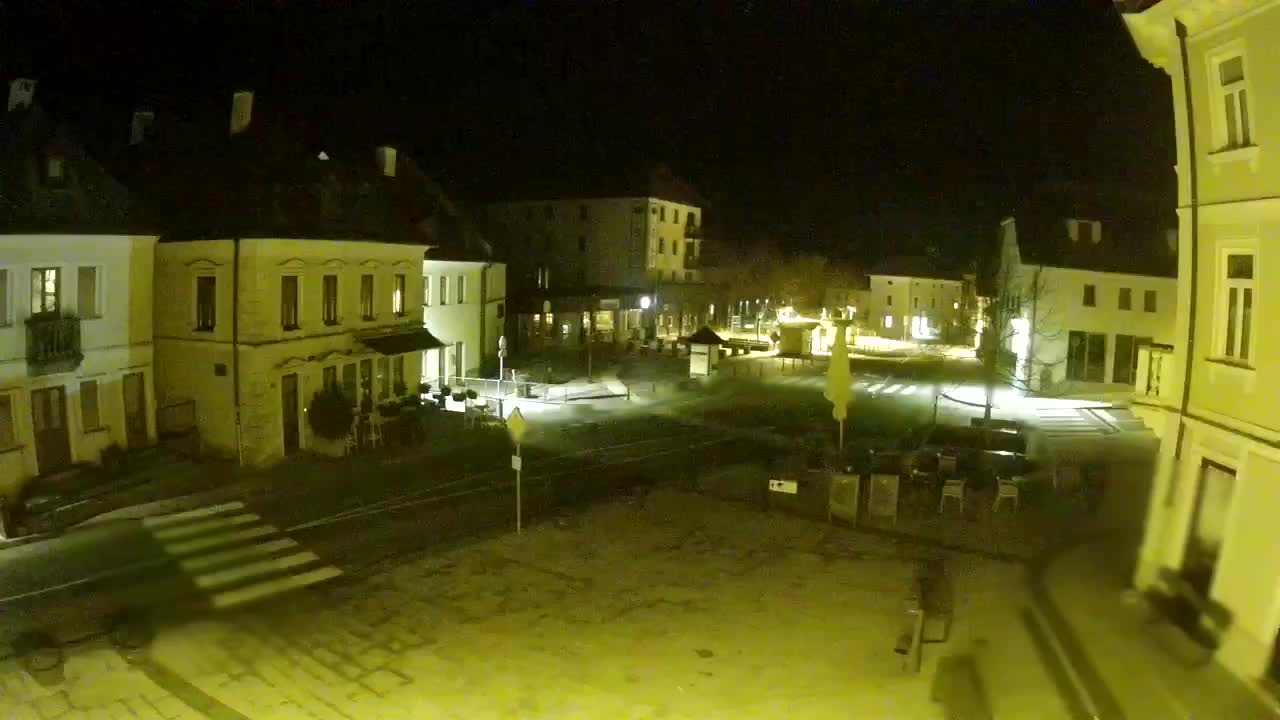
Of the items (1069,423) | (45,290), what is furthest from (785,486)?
(1069,423)

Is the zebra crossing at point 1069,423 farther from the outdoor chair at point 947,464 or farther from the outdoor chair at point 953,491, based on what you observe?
the outdoor chair at point 953,491

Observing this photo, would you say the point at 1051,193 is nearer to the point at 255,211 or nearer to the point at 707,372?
the point at 707,372

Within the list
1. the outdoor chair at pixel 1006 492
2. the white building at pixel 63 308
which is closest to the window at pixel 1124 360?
the outdoor chair at pixel 1006 492

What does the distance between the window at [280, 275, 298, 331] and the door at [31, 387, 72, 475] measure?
532 centimetres

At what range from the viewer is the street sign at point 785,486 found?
1998 centimetres

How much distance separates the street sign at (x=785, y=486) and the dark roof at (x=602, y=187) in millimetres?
42575

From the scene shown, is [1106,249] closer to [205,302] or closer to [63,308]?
[205,302]

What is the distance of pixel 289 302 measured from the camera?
24797mm

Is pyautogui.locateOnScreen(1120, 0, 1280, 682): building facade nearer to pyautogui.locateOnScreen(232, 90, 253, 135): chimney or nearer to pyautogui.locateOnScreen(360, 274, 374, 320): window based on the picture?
pyautogui.locateOnScreen(360, 274, 374, 320): window

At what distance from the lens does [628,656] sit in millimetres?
12602

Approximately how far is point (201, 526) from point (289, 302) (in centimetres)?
780

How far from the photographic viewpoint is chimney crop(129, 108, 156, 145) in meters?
28.5

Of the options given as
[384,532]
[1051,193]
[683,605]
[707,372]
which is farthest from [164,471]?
[1051,193]

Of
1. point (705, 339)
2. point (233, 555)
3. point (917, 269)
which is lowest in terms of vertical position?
point (233, 555)
